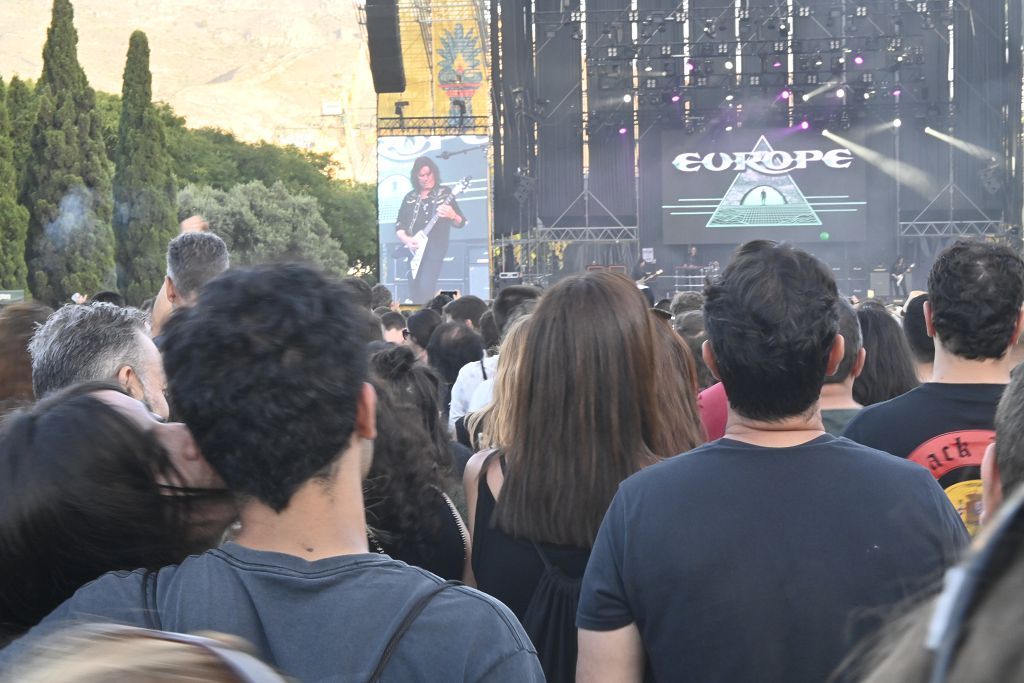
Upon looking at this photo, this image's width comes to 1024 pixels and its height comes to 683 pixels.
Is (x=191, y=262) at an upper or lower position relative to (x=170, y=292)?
upper

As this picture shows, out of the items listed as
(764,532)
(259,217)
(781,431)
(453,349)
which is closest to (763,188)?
(453,349)

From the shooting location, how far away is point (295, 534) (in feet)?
4.70

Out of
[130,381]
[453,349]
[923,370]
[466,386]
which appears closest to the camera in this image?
[130,381]

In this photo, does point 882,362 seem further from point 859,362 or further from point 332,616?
point 332,616

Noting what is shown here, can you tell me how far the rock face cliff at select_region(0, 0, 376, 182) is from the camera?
117 meters

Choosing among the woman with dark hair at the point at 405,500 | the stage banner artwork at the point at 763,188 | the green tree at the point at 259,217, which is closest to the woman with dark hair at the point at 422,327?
the woman with dark hair at the point at 405,500

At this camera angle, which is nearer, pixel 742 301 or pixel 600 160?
pixel 742 301

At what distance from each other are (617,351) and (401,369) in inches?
46.9

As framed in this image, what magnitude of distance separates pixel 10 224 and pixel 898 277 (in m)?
19.4

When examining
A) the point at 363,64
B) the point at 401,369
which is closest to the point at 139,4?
the point at 363,64

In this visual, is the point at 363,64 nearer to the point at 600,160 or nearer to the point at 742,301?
the point at 600,160

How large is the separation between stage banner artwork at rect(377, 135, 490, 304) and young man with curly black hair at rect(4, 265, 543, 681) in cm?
1897

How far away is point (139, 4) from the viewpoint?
134m

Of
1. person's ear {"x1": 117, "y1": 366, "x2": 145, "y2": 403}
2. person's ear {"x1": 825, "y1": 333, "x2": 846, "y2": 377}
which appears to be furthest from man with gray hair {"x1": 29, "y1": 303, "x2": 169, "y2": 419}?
person's ear {"x1": 825, "y1": 333, "x2": 846, "y2": 377}
